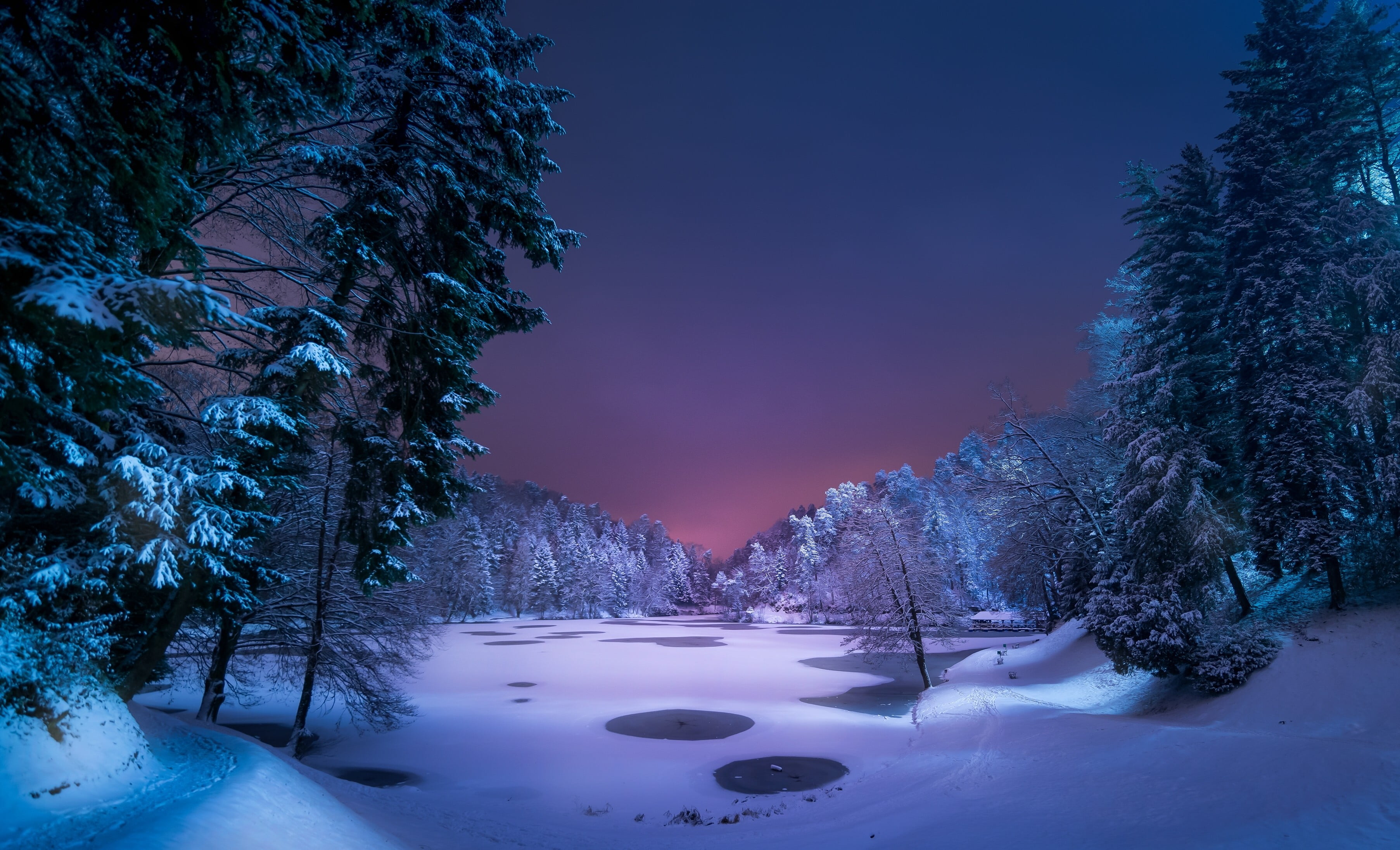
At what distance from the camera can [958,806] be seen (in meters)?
9.05

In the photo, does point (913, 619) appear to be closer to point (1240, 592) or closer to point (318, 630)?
point (1240, 592)

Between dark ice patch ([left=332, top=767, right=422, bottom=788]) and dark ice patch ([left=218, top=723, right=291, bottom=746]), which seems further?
dark ice patch ([left=218, top=723, right=291, bottom=746])

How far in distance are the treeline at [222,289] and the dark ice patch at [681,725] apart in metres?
12.1

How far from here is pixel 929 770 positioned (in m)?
12.1

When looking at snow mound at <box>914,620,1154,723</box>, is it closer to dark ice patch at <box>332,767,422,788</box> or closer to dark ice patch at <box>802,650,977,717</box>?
dark ice patch at <box>802,650,977,717</box>

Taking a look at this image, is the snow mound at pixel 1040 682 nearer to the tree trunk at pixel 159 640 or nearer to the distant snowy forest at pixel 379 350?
the distant snowy forest at pixel 379 350

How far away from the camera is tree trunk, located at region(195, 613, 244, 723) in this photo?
1256 centimetres

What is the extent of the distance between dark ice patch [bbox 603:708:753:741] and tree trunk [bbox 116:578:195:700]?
1374cm

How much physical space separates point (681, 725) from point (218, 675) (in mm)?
13611

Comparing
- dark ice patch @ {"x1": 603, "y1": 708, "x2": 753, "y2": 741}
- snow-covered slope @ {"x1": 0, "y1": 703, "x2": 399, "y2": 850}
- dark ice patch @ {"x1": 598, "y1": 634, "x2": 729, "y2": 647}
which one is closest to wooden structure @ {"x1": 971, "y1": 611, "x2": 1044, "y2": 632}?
dark ice patch @ {"x1": 598, "y1": 634, "x2": 729, "y2": 647}

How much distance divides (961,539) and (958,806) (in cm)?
6321

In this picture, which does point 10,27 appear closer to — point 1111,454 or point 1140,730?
point 1140,730

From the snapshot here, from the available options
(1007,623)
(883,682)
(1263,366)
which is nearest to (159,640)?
(1263,366)

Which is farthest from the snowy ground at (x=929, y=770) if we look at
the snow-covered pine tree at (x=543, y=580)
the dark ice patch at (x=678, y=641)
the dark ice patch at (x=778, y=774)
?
the snow-covered pine tree at (x=543, y=580)
